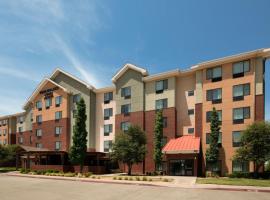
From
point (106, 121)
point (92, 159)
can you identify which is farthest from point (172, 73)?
point (92, 159)

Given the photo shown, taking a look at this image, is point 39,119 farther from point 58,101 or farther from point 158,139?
point 158,139

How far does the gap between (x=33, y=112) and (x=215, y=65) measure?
4027 centimetres

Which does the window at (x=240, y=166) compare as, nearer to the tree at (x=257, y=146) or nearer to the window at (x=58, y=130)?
the tree at (x=257, y=146)

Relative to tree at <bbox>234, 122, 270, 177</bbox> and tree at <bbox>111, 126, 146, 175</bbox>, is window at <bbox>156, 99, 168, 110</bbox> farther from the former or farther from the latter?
tree at <bbox>234, 122, 270, 177</bbox>

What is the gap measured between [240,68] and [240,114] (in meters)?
5.95

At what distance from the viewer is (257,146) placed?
3006 cm

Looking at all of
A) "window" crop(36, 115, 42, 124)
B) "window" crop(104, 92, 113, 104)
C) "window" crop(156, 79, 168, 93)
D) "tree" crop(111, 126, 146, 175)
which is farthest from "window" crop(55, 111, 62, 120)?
"window" crop(156, 79, 168, 93)

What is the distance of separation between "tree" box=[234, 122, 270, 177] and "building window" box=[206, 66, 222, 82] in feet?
29.2

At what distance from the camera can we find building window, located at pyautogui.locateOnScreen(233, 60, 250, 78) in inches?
1377

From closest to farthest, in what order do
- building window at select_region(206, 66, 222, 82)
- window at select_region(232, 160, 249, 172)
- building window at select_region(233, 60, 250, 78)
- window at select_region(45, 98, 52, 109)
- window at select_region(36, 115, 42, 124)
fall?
window at select_region(232, 160, 249, 172), building window at select_region(233, 60, 250, 78), building window at select_region(206, 66, 222, 82), window at select_region(45, 98, 52, 109), window at select_region(36, 115, 42, 124)

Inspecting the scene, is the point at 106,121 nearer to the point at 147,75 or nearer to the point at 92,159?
the point at 92,159

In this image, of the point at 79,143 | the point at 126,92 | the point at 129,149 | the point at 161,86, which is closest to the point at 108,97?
the point at 126,92

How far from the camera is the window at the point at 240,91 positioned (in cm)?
3466

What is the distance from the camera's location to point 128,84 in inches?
1804
